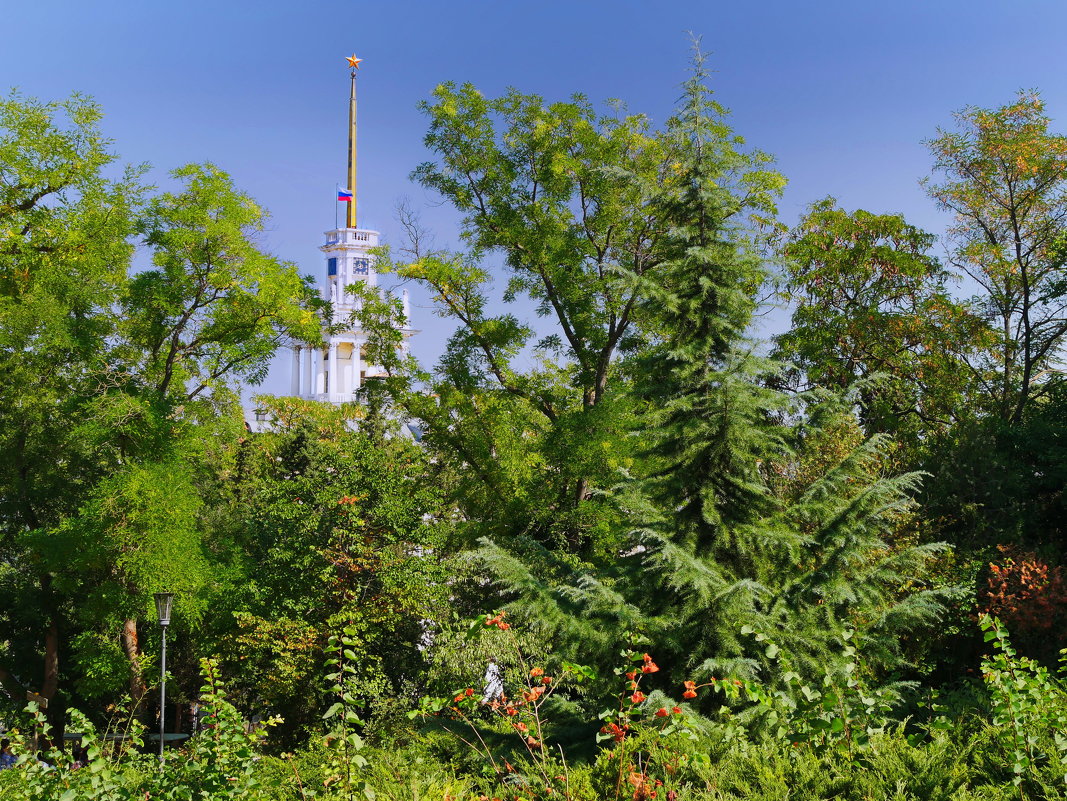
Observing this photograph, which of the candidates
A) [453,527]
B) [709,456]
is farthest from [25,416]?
[709,456]

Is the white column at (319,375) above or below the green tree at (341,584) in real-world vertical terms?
above

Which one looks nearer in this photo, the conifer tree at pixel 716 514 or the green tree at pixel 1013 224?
the conifer tree at pixel 716 514

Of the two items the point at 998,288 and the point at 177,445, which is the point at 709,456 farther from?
the point at 998,288

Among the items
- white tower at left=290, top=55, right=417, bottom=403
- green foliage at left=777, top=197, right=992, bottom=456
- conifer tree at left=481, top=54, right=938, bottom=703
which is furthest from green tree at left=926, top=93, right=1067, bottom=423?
white tower at left=290, top=55, right=417, bottom=403

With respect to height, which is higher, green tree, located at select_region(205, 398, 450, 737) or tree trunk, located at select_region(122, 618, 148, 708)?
green tree, located at select_region(205, 398, 450, 737)

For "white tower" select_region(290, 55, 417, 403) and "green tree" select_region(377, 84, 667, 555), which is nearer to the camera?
"green tree" select_region(377, 84, 667, 555)

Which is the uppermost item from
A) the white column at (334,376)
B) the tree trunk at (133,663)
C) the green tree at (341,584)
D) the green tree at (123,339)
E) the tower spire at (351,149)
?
the tower spire at (351,149)

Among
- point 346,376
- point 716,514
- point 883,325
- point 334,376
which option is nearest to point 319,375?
point 334,376

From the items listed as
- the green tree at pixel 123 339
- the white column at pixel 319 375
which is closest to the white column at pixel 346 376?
the white column at pixel 319 375

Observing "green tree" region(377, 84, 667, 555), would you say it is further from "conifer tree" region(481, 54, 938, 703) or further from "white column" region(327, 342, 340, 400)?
"white column" region(327, 342, 340, 400)

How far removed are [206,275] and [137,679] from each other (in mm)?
7433

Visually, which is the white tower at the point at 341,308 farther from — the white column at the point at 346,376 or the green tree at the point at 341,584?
the green tree at the point at 341,584

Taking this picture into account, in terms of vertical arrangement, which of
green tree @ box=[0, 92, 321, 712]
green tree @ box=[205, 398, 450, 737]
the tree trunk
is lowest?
the tree trunk

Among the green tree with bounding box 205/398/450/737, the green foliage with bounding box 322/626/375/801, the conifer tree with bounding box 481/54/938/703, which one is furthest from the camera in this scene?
the green tree with bounding box 205/398/450/737
